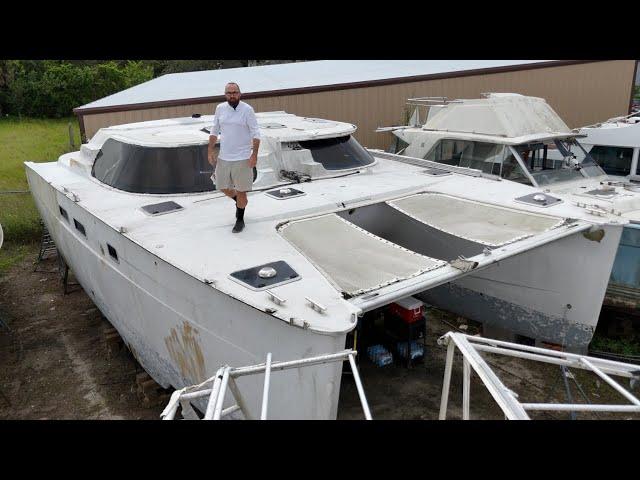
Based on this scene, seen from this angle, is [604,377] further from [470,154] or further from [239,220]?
[470,154]

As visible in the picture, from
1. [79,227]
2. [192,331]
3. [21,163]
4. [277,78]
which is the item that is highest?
[277,78]

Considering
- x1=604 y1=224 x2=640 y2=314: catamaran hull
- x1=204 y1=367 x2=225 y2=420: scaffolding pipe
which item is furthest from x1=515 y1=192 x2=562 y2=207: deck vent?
x1=204 y1=367 x2=225 y2=420: scaffolding pipe

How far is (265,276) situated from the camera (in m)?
3.54

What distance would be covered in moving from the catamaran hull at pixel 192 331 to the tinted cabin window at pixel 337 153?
2.52m

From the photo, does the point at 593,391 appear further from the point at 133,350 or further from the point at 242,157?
the point at 133,350

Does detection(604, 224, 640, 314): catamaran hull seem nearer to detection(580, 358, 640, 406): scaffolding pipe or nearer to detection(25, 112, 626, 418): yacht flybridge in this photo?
detection(25, 112, 626, 418): yacht flybridge

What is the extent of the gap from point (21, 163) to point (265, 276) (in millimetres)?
Answer: 13010

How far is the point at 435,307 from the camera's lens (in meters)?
6.67

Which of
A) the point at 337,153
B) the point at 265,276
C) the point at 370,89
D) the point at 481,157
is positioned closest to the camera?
the point at 265,276

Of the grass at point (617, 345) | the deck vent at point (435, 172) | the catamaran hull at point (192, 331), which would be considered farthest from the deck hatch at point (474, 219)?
the catamaran hull at point (192, 331)

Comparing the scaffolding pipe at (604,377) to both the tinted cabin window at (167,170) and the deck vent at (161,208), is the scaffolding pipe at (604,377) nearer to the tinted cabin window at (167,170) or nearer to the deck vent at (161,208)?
the deck vent at (161,208)

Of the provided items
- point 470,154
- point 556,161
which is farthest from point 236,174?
point 556,161

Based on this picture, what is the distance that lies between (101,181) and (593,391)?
5.67 meters

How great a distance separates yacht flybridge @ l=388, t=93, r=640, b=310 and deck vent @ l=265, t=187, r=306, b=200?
2850mm
